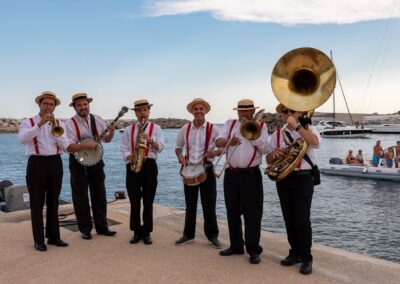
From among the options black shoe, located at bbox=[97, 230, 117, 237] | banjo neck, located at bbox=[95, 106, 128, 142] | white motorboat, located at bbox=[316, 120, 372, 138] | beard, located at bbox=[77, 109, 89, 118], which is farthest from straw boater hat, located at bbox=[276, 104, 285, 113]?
white motorboat, located at bbox=[316, 120, 372, 138]

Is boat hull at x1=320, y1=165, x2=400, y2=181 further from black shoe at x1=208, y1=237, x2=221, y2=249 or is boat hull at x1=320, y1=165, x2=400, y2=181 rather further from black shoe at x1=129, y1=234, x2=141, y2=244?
black shoe at x1=129, y1=234, x2=141, y2=244

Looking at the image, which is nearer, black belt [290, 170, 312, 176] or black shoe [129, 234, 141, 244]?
black belt [290, 170, 312, 176]

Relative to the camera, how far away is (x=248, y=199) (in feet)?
17.5

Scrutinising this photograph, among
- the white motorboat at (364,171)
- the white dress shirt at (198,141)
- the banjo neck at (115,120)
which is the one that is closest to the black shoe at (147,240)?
the white dress shirt at (198,141)

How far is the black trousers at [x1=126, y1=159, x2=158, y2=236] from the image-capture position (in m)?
6.21

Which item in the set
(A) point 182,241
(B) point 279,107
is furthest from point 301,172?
(A) point 182,241

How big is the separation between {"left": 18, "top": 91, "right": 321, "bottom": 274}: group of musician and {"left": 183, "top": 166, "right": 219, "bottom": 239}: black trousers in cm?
1

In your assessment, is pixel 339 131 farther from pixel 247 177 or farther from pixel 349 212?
pixel 247 177

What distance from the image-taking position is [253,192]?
5.31 meters

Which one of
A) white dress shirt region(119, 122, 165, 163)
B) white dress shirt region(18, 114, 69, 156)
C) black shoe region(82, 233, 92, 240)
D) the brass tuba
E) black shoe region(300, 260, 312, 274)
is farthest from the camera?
black shoe region(82, 233, 92, 240)

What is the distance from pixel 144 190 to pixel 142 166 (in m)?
0.37

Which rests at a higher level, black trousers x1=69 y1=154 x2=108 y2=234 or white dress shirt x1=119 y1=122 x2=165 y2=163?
white dress shirt x1=119 y1=122 x2=165 y2=163

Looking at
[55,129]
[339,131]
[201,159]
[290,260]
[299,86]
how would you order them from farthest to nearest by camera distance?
[339,131] < [201,159] < [55,129] < [290,260] < [299,86]

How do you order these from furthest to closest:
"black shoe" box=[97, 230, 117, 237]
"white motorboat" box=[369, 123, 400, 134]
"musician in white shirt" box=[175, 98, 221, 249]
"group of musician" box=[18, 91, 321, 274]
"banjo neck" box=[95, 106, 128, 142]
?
1. "white motorboat" box=[369, 123, 400, 134]
2. "black shoe" box=[97, 230, 117, 237]
3. "banjo neck" box=[95, 106, 128, 142]
4. "musician in white shirt" box=[175, 98, 221, 249]
5. "group of musician" box=[18, 91, 321, 274]
